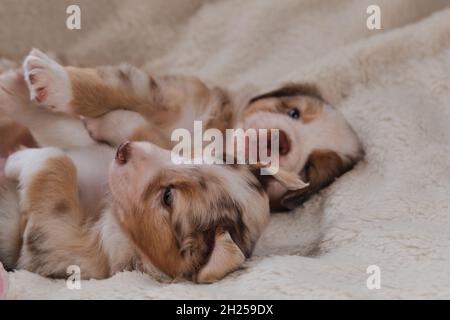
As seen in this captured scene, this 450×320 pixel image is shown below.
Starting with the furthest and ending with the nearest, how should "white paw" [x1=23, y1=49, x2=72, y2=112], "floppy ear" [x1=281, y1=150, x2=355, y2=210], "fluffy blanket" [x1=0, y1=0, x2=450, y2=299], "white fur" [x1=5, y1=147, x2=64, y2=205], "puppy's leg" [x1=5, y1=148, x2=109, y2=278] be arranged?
"floppy ear" [x1=281, y1=150, x2=355, y2=210], "white paw" [x1=23, y1=49, x2=72, y2=112], "white fur" [x1=5, y1=147, x2=64, y2=205], "puppy's leg" [x1=5, y1=148, x2=109, y2=278], "fluffy blanket" [x1=0, y1=0, x2=450, y2=299]

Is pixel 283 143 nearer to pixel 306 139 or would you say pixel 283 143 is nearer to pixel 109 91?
pixel 306 139

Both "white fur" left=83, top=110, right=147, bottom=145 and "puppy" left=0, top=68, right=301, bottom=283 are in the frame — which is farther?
"white fur" left=83, top=110, right=147, bottom=145

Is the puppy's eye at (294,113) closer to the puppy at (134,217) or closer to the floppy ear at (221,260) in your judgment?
the puppy at (134,217)

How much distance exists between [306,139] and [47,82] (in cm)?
100

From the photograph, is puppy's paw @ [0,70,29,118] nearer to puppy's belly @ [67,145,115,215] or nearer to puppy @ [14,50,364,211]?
puppy @ [14,50,364,211]

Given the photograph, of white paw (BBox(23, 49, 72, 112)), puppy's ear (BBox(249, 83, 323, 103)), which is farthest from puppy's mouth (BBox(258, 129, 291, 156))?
white paw (BBox(23, 49, 72, 112))

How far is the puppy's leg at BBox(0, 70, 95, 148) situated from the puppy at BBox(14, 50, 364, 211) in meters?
0.05

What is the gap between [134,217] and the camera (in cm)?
199

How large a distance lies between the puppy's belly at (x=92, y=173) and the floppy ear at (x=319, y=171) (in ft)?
2.28

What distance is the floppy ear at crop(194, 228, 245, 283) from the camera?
6.11 ft

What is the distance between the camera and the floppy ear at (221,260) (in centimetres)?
186

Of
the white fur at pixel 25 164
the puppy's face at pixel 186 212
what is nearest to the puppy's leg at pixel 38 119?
the white fur at pixel 25 164

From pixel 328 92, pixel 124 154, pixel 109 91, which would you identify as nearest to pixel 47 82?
pixel 109 91

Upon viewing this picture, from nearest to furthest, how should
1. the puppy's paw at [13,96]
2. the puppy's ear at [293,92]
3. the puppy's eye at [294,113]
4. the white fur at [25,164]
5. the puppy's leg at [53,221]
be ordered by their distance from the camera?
1. the puppy's leg at [53,221]
2. the white fur at [25,164]
3. the puppy's paw at [13,96]
4. the puppy's eye at [294,113]
5. the puppy's ear at [293,92]
